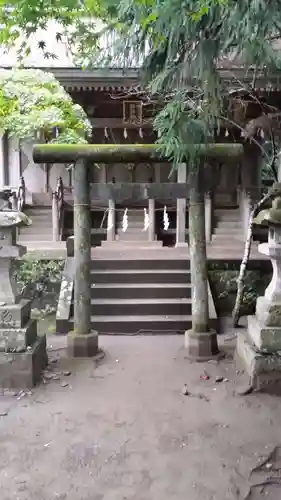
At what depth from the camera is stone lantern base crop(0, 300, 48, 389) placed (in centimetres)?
488

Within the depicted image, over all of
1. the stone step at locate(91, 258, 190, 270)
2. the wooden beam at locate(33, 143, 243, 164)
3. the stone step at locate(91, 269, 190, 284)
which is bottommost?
the stone step at locate(91, 269, 190, 284)

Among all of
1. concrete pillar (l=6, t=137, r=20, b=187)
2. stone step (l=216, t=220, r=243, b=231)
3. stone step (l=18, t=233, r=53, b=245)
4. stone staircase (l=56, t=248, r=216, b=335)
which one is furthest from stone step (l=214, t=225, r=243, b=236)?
concrete pillar (l=6, t=137, r=20, b=187)

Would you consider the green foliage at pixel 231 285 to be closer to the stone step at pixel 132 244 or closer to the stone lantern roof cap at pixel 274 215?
the stone step at pixel 132 244

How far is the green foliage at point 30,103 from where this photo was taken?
7078mm

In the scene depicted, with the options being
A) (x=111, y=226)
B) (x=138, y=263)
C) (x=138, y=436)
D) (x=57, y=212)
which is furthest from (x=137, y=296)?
(x=138, y=436)

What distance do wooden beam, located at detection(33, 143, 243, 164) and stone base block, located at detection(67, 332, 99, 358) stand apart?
219 cm

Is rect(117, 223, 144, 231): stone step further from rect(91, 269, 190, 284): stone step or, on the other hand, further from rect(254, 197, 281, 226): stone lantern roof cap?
rect(254, 197, 281, 226): stone lantern roof cap

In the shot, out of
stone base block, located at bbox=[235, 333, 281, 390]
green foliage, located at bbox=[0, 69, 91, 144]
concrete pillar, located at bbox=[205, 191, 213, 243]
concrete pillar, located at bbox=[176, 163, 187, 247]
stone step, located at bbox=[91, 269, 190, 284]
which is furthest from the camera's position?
concrete pillar, located at bbox=[205, 191, 213, 243]

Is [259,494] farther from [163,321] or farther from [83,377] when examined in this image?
[163,321]

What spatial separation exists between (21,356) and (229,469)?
243 centimetres

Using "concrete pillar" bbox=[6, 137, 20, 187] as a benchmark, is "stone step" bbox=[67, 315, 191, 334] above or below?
below

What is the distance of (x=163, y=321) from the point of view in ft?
25.6

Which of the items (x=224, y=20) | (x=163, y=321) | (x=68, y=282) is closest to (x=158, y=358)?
(x=163, y=321)

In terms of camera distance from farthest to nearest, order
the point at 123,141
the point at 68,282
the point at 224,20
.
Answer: the point at 123,141 < the point at 68,282 < the point at 224,20
